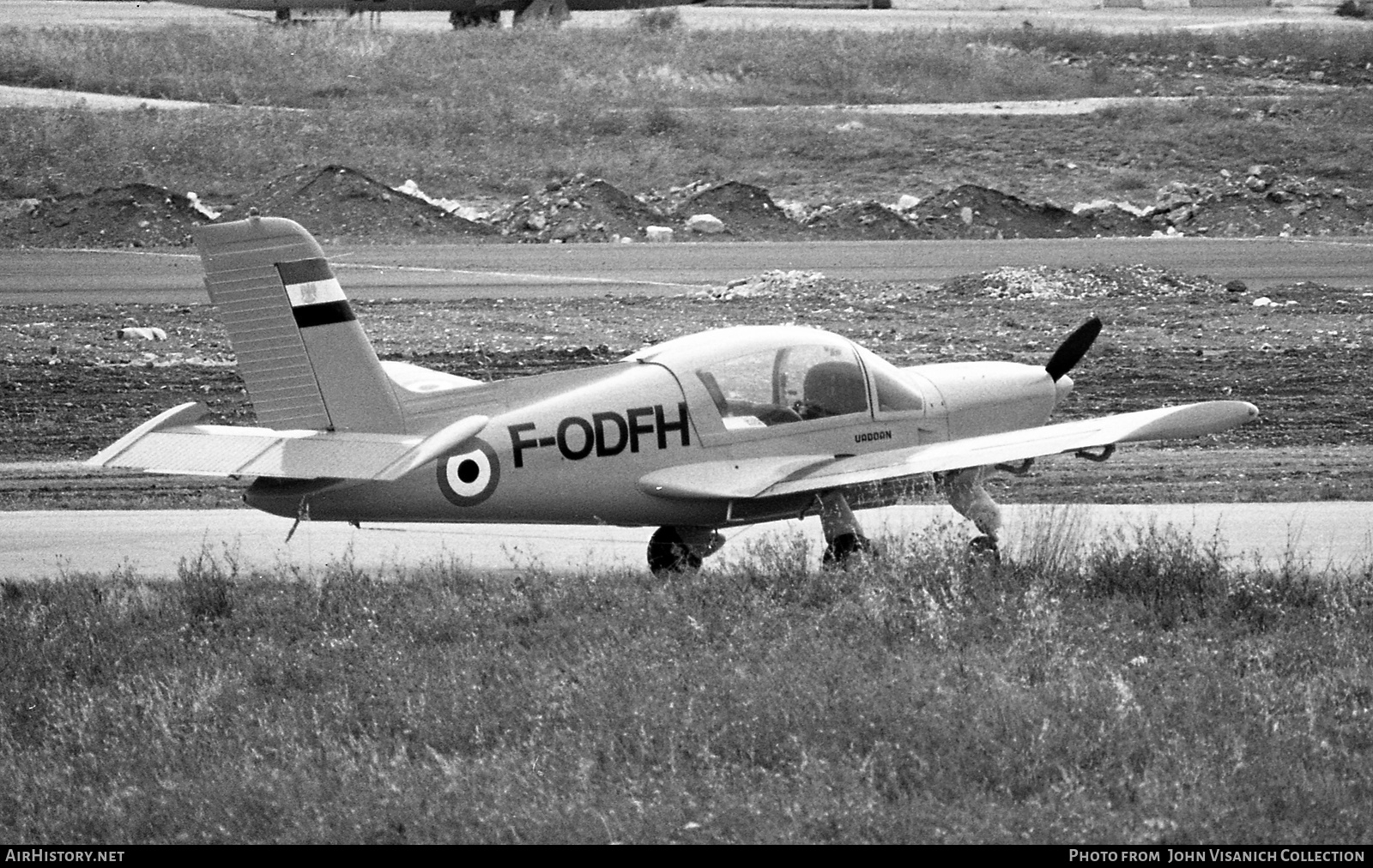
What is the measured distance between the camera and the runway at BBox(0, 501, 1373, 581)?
13008 millimetres

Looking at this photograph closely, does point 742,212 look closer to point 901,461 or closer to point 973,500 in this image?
point 973,500

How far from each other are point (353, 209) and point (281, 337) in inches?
1150

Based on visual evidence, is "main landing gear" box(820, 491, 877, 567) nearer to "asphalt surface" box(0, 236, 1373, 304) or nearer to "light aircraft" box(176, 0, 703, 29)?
"asphalt surface" box(0, 236, 1373, 304)

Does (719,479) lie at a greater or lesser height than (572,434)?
lesser

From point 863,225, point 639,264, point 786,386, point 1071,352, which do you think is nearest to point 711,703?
point 786,386

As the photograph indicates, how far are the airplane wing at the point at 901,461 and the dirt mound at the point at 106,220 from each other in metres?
29.1

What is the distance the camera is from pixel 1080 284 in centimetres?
2889

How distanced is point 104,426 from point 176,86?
3734cm

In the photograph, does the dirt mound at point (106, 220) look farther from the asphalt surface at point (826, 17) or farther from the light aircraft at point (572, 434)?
the light aircraft at point (572, 434)

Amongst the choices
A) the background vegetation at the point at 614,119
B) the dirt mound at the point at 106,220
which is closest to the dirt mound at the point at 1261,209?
the background vegetation at the point at 614,119

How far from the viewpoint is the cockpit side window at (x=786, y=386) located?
40.0 feet

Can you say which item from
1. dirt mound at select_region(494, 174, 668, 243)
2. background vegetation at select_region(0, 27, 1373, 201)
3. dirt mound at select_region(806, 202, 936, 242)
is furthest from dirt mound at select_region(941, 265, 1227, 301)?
background vegetation at select_region(0, 27, 1373, 201)

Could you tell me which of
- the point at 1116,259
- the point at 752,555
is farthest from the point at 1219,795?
the point at 1116,259
